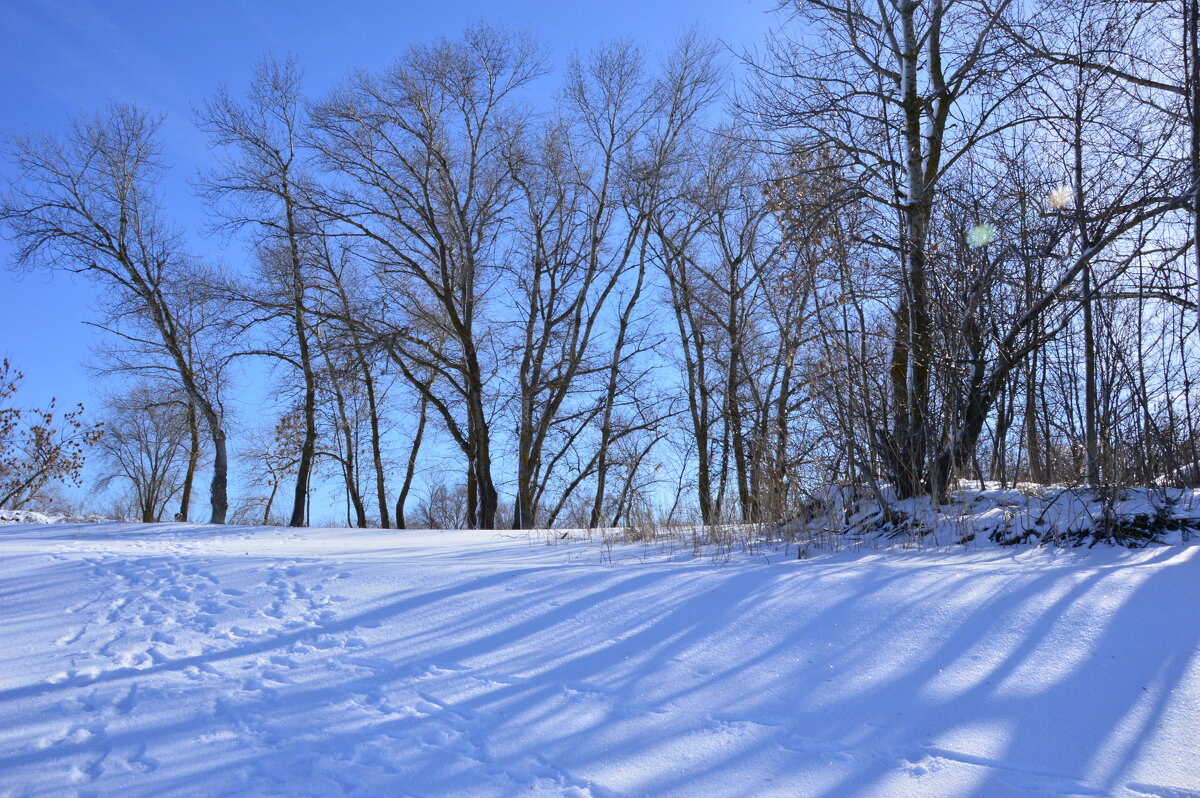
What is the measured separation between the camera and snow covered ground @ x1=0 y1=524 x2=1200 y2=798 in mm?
2879

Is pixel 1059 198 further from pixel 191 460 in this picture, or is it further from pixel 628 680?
pixel 191 460

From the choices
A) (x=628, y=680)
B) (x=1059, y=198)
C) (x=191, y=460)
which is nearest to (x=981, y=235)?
(x=1059, y=198)

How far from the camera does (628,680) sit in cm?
374

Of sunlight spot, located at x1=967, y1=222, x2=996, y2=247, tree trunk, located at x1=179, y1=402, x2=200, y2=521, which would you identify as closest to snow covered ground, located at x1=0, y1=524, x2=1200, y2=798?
sunlight spot, located at x1=967, y1=222, x2=996, y2=247

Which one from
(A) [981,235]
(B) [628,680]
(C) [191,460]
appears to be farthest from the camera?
(C) [191,460]

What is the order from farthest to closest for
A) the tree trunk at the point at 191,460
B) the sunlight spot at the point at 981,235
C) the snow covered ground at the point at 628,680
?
the tree trunk at the point at 191,460 → the sunlight spot at the point at 981,235 → the snow covered ground at the point at 628,680

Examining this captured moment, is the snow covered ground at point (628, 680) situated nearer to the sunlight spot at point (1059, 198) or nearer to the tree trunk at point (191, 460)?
the sunlight spot at point (1059, 198)

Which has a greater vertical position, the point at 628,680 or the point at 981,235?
the point at 981,235

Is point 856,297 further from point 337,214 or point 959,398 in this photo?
point 337,214

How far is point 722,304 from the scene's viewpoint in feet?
59.3

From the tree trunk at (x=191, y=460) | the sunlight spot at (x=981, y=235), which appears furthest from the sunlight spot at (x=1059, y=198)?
Result: the tree trunk at (x=191, y=460)

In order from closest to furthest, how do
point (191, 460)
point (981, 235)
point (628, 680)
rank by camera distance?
point (628, 680), point (981, 235), point (191, 460)

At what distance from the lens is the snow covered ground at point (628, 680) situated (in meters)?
2.88

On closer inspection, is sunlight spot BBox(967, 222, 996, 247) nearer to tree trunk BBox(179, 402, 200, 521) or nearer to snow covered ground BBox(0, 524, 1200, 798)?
snow covered ground BBox(0, 524, 1200, 798)
